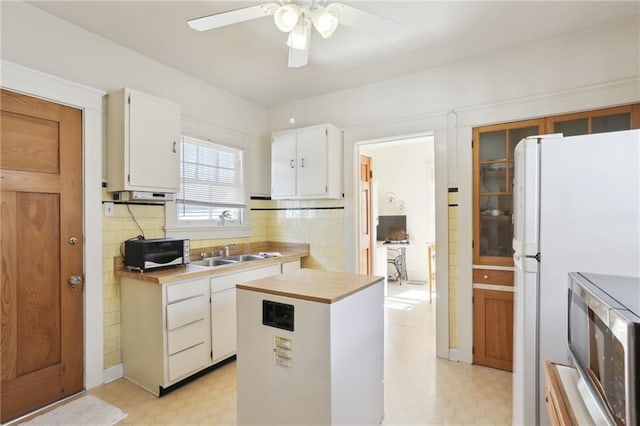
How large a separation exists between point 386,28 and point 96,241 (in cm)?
261

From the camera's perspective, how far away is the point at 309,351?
67.0 inches

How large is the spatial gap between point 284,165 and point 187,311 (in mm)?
1952

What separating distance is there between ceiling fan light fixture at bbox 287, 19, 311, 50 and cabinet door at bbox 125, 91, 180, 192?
1.43 m

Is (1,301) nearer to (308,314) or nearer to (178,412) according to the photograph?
(178,412)

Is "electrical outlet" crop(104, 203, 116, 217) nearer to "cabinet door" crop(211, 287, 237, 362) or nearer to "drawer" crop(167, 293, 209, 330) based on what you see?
"drawer" crop(167, 293, 209, 330)

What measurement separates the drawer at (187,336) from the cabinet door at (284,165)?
5.61 feet

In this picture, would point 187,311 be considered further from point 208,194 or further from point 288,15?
point 288,15

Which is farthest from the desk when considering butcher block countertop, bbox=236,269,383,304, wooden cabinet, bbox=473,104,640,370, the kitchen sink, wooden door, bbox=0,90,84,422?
wooden door, bbox=0,90,84,422

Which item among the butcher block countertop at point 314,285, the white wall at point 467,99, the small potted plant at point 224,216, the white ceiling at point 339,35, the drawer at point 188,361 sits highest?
the white ceiling at point 339,35

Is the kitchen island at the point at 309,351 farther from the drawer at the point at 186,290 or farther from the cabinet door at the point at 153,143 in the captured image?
the cabinet door at the point at 153,143

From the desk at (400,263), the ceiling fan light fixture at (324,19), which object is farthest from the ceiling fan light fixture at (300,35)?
the desk at (400,263)

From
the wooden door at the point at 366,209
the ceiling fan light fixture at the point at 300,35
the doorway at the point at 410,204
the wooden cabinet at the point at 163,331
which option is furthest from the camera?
the doorway at the point at 410,204

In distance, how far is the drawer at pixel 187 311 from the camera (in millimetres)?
2467

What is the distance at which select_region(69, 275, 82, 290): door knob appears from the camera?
245 centimetres
